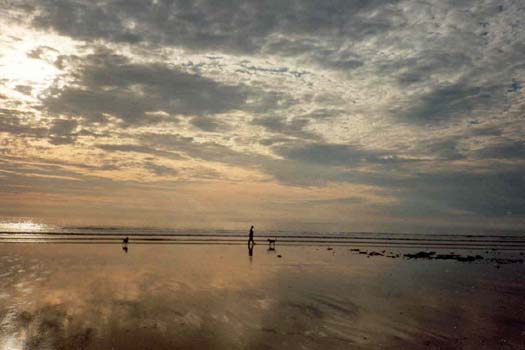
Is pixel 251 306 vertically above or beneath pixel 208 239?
beneath

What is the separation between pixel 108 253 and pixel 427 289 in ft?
99.8

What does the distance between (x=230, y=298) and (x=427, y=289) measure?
12844mm

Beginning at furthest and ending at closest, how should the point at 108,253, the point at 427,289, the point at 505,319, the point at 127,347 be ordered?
the point at 108,253 → the point at 427,289 → the point at 505,319 → the point at 127,347

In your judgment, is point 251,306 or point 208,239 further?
point 208,239

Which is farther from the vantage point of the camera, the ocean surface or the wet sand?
the ocean surface

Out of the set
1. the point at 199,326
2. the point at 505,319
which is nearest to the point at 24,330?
the point at 199,326

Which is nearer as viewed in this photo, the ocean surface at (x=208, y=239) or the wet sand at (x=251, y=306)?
the wet sand at (x=251, y=306)

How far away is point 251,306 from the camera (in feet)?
60.0

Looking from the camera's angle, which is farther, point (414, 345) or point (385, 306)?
point (385, 306)

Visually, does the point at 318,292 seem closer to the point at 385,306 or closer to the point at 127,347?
the point at 385,306

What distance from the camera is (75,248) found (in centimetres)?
4291

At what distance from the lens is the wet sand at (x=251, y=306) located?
529 inches

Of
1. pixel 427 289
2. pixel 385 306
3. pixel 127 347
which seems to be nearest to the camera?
pixel 127 347

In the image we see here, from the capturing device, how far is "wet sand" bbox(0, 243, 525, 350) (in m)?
13.4
